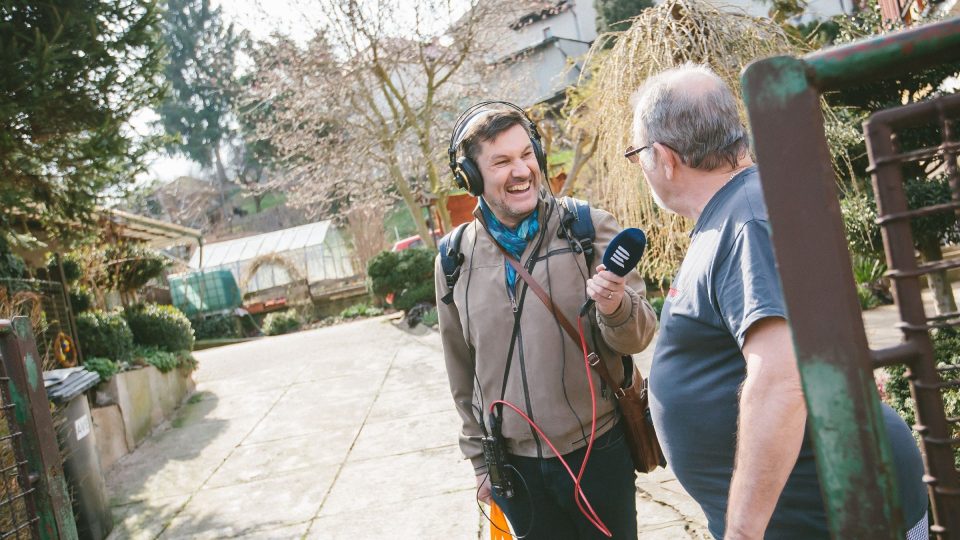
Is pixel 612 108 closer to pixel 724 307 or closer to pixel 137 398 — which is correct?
pixel 724 307

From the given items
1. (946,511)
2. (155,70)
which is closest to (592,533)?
(946,511)

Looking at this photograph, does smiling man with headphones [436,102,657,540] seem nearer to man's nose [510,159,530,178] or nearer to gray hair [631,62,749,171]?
man's nose [510,159,530,178]

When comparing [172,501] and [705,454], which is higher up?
[705,454]

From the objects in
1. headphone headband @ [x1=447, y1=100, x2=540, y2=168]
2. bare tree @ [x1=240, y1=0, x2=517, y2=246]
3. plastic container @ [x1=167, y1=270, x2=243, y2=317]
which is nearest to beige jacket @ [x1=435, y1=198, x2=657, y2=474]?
headphone headband @ [x1=447, y1=100, x2=540, y2=168]

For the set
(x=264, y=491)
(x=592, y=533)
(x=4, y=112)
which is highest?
(x=4, y=112)

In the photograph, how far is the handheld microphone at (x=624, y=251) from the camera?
1570 mm

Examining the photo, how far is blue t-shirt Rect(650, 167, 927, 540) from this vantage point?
1.31 m

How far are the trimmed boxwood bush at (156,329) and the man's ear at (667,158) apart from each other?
9.24 m

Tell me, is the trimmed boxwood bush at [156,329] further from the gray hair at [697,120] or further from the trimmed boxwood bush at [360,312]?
the trimmed boxwood bush at [360,312]

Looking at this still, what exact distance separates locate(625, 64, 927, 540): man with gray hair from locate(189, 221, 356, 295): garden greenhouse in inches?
909

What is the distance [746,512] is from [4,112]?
5.87m

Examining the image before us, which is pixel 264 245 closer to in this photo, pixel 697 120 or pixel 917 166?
pixel 917 166

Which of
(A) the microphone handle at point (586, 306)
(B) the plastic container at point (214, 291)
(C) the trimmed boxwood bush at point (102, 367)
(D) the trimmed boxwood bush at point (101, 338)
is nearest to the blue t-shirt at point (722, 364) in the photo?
(A) the microphone handle at point (586, 306)

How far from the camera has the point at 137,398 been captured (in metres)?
7.66
